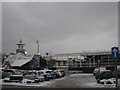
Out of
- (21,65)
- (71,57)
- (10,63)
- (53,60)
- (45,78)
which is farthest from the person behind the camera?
(53,60)

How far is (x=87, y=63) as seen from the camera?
7656cm

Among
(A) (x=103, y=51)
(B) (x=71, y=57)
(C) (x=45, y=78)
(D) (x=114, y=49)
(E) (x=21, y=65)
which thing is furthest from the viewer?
(B) (x=71, y=57)

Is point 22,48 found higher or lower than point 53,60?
higher

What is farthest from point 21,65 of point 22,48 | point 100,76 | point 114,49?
point 114,49

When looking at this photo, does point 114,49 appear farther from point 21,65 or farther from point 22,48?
point 22,48

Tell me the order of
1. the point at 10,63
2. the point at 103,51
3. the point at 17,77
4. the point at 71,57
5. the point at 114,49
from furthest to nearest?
the point at 71,57 → the point at 103,51 → the point at 10,63 → the point at 17,77 → the point at 114,49

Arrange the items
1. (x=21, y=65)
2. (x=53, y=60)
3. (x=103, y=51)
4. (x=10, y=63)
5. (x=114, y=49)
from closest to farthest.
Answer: (x=114, y=49)
(x=21, y=65)
(x=10, y=63)
(x=103, y=51)
(x=53, y=60)

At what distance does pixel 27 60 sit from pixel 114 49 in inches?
2180

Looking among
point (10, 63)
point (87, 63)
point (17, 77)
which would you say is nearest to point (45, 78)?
point (17, 77)

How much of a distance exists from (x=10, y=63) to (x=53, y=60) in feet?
87.1

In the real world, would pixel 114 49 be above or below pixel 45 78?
above

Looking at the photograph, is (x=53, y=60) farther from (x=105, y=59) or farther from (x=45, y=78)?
(x=45, y=78)

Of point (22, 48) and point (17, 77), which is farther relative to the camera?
point (22, 48)

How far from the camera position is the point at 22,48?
8500 cm
